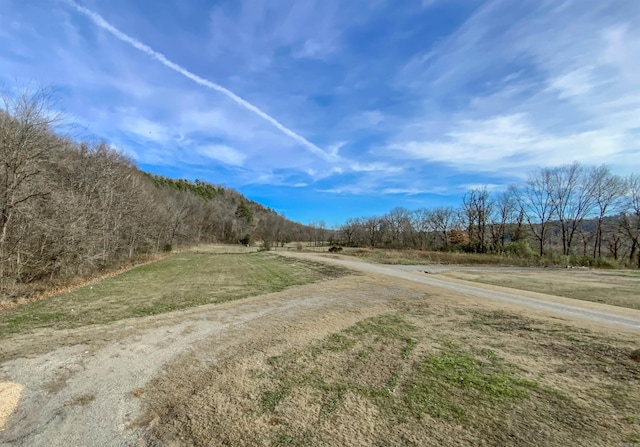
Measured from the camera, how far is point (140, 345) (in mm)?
5781

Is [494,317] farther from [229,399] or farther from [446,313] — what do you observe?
[229,399]

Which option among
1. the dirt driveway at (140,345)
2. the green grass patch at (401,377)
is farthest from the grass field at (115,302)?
the green grass patch at (401,377)

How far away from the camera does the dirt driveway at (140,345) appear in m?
3.23

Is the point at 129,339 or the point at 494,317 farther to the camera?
the point at 494,317

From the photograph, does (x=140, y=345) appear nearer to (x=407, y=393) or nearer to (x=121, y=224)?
(x=407, y=393)

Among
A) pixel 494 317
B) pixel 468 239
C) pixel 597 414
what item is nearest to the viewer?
pixel 597 414

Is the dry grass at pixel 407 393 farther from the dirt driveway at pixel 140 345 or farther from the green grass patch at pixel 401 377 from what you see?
the dirt driveway at pixel 140 345

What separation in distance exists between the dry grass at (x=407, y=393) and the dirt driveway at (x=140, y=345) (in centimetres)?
34

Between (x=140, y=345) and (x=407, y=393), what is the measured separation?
16.3 feet

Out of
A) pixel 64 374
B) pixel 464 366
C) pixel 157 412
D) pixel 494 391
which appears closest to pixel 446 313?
pixel 464 366

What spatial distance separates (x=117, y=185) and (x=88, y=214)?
9359 millimetres

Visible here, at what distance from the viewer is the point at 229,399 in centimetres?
374

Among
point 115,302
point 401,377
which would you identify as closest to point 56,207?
point 115,302

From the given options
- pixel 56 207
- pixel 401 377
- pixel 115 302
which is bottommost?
pixel 115 302
